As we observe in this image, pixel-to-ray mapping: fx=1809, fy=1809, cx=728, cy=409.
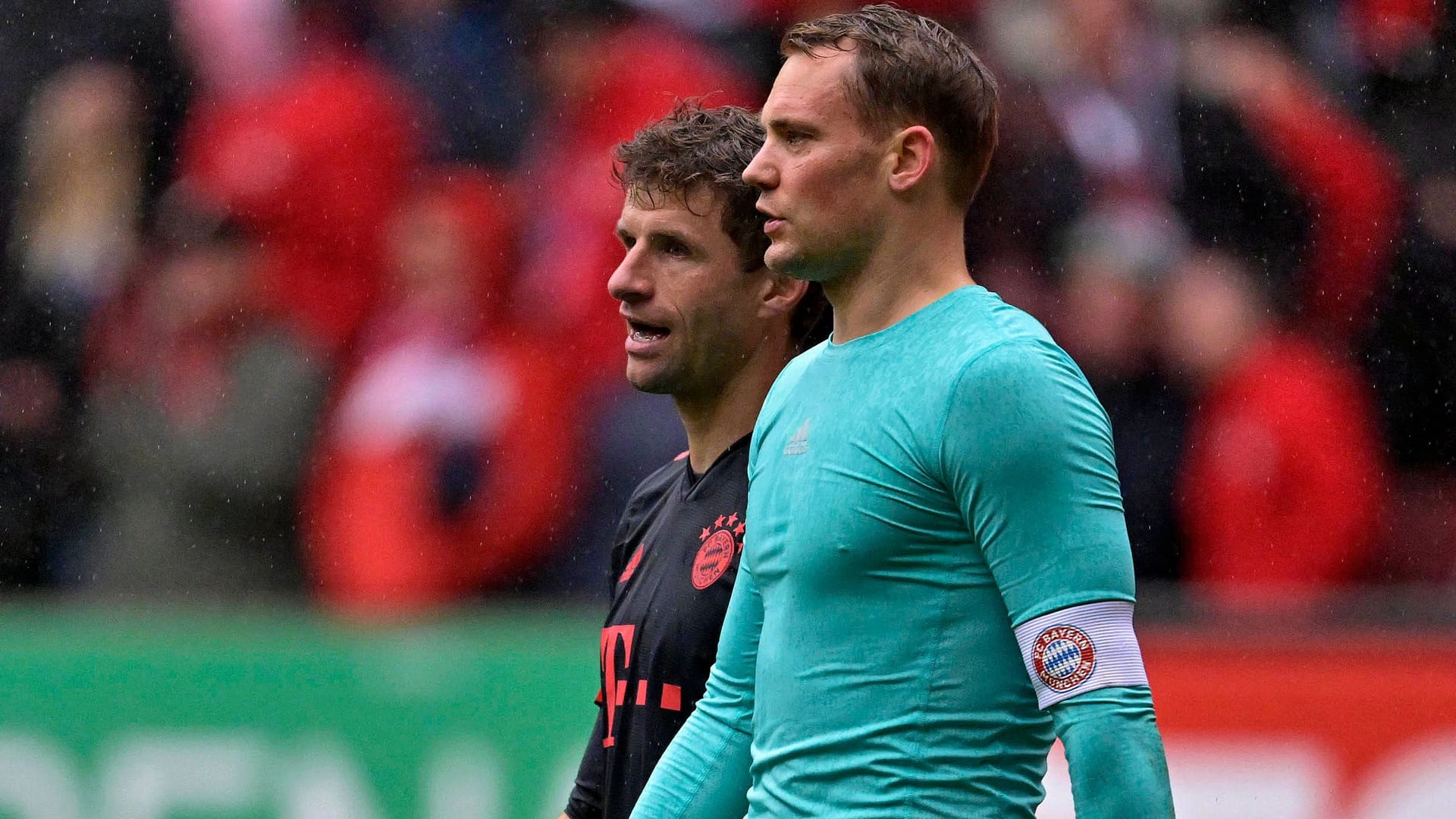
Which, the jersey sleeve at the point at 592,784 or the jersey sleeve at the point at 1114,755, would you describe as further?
the jersey sleeve at the point at 592,784

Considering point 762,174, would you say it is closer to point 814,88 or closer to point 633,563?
point 814,88

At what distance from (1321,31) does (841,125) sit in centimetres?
363

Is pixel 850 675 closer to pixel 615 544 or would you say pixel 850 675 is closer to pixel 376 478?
pixel 615 544

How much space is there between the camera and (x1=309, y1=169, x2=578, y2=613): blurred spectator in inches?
193

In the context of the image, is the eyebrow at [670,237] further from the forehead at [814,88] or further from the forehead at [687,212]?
the forehead at [814,88]

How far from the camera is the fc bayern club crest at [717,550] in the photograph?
262 centimetres

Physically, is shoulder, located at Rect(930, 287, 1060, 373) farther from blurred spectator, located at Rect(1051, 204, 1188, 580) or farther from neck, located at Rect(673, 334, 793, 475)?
blurred spectator, located at Rect(1051, 204, 1188, 580)

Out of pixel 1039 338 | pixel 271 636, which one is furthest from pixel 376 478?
pixel 1039 338

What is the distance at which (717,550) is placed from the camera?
8.66 ft

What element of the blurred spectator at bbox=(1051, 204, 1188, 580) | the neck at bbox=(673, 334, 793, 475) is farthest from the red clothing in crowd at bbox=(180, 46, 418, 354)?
the neck at bbox=(673, 334, 793, 475)

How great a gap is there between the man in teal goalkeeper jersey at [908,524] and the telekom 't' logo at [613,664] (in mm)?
407

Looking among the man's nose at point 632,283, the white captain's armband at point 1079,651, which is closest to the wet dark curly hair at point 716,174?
the man's nose at point 632,283

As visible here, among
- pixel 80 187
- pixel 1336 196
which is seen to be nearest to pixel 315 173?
pixel 80 187

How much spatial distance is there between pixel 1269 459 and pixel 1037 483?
117 inches
